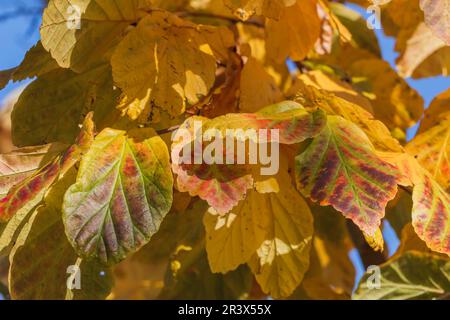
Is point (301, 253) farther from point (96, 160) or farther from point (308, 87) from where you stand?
point (96, 160)

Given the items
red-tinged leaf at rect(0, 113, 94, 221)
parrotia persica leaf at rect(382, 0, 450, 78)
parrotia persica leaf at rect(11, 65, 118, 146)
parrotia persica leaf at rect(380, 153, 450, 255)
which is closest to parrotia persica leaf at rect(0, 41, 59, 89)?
parrotia persica leaf at rect(11, 65, 118, 146)

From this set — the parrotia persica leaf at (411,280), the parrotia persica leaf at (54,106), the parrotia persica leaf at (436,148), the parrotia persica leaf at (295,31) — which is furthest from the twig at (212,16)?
the parrotia persica leaf at (411,280)

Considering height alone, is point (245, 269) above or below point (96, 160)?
below

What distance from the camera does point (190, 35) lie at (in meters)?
1.01

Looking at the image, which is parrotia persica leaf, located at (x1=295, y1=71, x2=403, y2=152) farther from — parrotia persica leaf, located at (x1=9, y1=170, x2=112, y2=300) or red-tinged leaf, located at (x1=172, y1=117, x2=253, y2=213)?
parrotia persica leaf, located at (x1=9, y1=170, x2=112, y2=300)

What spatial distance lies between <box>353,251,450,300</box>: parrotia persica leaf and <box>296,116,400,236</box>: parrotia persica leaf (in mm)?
173

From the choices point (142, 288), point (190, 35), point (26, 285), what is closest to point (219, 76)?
point (190, 35)

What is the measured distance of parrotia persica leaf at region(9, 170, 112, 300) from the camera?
954mm

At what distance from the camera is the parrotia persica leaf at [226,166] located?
0.85 meters

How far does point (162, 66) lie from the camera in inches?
37.9

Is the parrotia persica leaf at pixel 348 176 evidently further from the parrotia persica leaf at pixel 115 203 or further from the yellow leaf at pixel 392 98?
the yellow leaf at pixel 392 98

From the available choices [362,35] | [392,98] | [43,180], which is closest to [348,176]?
[43,180]

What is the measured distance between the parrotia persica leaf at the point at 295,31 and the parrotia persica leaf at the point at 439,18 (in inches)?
8.0
